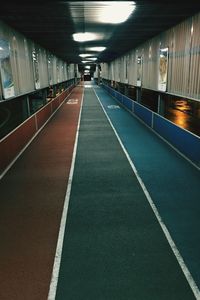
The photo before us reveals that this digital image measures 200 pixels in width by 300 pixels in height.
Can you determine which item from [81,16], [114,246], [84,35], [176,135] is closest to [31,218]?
[114,246]

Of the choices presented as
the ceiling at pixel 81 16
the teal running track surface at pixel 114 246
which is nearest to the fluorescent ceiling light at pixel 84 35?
the ceiling at pixel 81 16

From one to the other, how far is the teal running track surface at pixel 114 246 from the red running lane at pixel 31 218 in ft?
1.23

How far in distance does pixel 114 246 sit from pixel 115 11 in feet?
27.0

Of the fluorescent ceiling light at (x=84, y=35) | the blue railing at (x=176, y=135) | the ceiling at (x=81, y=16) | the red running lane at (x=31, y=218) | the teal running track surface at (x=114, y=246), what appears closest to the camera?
the teal running track surface at (x=114, y=246)

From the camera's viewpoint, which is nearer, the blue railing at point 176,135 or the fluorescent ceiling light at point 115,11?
the fluorescent ceiling light at point 115,11

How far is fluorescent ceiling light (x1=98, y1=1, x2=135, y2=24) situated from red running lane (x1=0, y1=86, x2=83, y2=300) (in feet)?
19.3

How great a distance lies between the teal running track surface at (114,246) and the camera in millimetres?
4930

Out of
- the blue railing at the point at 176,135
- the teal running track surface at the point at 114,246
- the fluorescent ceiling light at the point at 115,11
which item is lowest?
the teal running track surface at the point at 114,246

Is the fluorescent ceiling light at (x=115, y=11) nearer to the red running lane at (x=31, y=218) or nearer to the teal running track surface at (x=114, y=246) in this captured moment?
the teal running track surface at (x=114, y=246)

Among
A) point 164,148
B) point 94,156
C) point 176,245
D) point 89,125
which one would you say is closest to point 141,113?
point 89,125

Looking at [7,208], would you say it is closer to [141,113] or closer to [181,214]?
[181,214]

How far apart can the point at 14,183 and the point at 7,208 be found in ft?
6.07

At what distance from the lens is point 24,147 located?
1396 centimetres

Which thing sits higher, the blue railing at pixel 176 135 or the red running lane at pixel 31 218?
the blue railing at pixel 176 135
